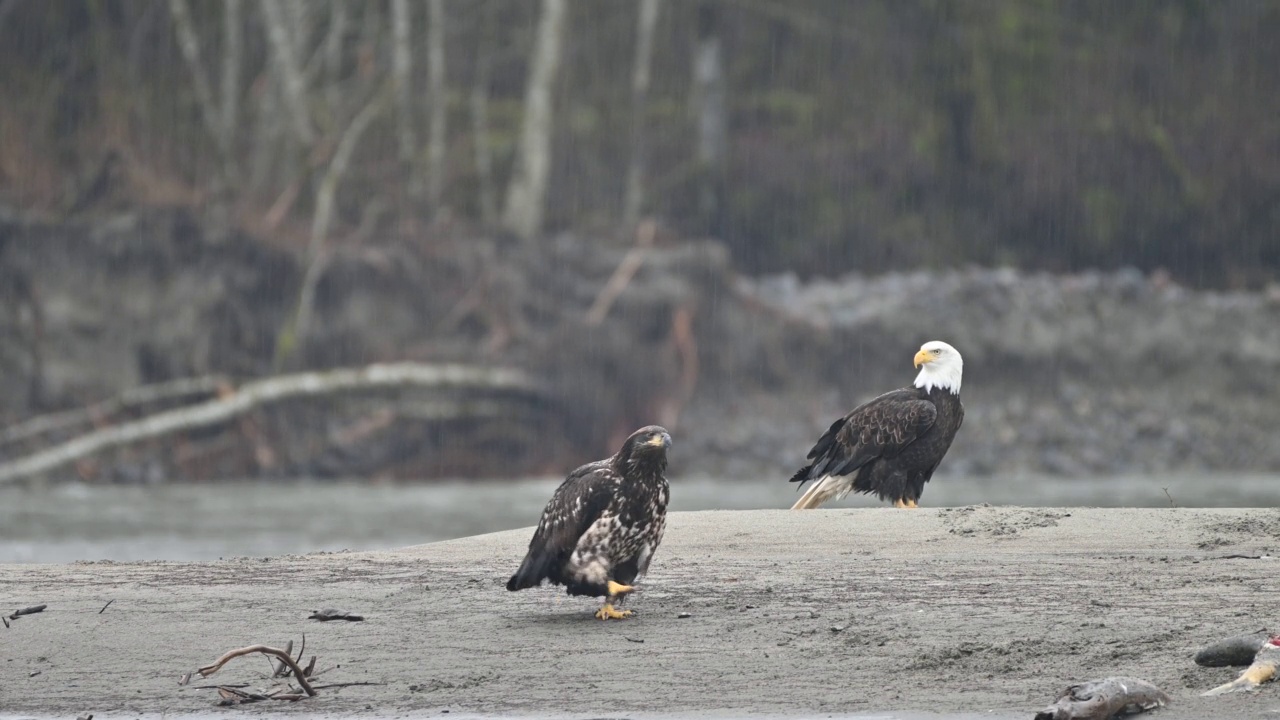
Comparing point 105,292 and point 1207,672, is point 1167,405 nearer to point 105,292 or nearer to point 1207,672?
point 105,292

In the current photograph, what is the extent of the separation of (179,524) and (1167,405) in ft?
45.9

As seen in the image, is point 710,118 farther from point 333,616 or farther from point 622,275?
point 333,616

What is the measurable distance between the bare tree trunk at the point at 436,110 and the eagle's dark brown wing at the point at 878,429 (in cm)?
1545

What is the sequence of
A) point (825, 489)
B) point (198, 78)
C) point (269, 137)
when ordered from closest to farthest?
point (825, 489) → point (198, 78) → point (269, 137)

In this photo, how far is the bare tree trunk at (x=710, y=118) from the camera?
101 feet

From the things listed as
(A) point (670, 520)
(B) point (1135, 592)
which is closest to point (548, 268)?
(A) point (670, 520)

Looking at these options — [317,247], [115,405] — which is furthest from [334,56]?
[115,405]

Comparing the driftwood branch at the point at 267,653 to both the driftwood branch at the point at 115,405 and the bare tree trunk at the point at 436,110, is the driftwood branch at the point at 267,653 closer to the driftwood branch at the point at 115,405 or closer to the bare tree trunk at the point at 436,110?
the driftwood branch at the point at 115,405

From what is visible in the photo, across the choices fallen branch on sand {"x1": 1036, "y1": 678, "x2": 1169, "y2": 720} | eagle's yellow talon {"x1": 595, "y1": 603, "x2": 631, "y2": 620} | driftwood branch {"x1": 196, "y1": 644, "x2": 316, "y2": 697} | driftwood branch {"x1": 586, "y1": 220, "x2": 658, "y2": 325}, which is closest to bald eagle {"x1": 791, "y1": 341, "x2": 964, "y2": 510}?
eagle's yellow talon {"x1": 595, "y1": 603, "x2": 631, "y2": 620}

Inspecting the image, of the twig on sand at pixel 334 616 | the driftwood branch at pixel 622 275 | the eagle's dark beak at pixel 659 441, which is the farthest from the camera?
the driftwood branch at pixel 622 275

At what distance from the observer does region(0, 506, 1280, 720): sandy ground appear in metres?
6.99

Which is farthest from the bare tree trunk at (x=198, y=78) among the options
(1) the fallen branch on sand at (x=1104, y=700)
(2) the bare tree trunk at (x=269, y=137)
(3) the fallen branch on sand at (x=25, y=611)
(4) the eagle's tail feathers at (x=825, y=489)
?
(1) the fallen branch on sand at (x=1104, y=700)

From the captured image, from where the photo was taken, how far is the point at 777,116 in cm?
3409

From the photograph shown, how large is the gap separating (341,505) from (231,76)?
33.5 feet
